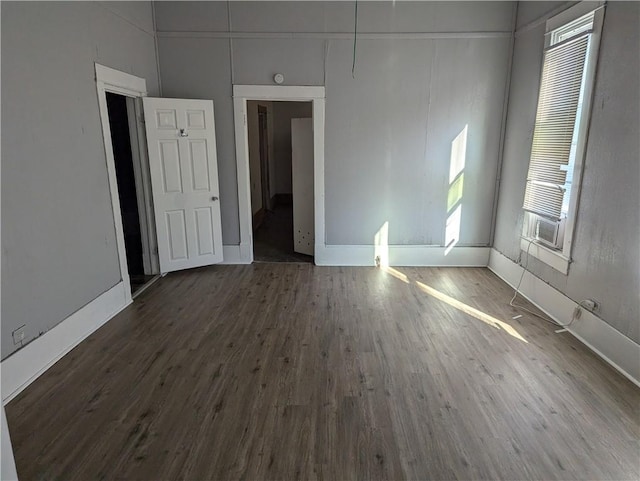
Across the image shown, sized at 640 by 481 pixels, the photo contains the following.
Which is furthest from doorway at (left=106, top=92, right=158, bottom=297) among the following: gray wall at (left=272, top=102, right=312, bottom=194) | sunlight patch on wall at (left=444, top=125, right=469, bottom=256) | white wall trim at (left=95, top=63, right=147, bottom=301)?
gray wall at (left=272, top=102, right=312, bottom=194)

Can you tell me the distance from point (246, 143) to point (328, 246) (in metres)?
1.71

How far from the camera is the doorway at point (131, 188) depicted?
15.0 ft

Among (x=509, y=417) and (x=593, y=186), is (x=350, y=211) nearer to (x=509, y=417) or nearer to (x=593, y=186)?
(x=593, y=186)

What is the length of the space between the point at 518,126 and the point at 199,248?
13.4ft

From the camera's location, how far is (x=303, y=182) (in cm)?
561

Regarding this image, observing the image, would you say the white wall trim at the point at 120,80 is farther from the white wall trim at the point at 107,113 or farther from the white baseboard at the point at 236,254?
Answer: the white baseboard at the point at 236,254

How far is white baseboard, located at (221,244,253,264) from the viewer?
535 cm

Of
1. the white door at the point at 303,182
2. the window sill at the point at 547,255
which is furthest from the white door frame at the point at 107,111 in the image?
the window sill at the point at 547,255

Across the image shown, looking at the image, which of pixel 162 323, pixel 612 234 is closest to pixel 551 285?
pixel 612 234

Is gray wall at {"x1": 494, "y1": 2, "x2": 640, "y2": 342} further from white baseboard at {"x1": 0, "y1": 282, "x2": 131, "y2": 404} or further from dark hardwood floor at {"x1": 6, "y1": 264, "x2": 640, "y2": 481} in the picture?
white baseboard at {"x1": 0, "y1": 282, "x2": 131, "y2": 404}

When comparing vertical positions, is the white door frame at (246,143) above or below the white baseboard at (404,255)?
above

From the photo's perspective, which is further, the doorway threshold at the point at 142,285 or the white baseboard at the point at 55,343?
the doorway threshold at the point at 142,285

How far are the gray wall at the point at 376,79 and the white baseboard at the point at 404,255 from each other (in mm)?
325

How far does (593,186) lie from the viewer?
3.24m
